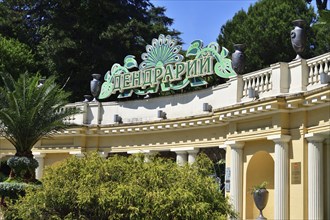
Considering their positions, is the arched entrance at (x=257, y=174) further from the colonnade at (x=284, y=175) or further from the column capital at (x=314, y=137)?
the column capital at (x=314, y=137)

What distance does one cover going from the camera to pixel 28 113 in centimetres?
2477

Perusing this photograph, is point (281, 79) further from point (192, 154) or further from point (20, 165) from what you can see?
point (20, 165)

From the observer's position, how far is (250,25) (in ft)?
142

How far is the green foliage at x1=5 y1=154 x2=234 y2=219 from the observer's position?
14.3 metres

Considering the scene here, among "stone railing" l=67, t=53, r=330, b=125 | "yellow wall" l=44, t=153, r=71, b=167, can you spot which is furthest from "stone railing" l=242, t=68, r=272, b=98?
"yellow wall" l=44, t=153, r=71, b=167

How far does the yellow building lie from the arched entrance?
0.04m

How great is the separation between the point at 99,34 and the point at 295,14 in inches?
565

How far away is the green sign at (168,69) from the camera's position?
25.1 meters

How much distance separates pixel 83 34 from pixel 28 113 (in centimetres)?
1918

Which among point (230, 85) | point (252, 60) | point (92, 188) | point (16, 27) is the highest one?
point (16, 27)

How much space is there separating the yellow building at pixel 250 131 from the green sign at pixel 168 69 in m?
0.66

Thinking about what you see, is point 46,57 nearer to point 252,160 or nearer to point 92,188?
point 252,160

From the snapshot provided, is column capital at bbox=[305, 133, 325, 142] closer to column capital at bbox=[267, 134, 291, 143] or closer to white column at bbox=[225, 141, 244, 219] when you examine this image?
column capital at bbox=[267, 134, 291, 143]

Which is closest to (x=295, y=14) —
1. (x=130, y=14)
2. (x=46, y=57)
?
(x=130, y=14)
